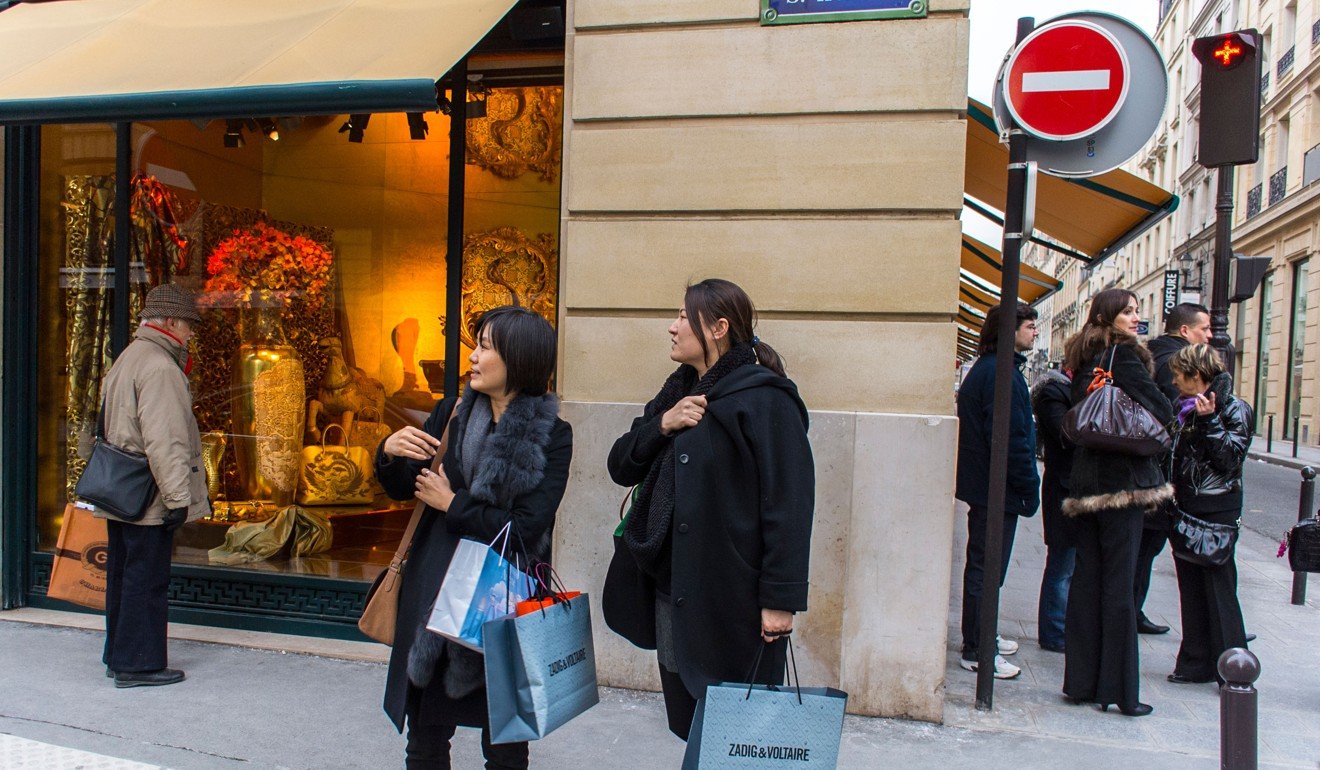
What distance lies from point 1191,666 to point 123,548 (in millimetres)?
5460

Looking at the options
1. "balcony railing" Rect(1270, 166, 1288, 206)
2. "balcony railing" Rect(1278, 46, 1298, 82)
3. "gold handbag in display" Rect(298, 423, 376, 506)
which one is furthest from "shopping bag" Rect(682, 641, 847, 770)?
"balcony railing" Rect(1278, 46, 1298, 82)

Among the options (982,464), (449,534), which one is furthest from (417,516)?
(982,464)

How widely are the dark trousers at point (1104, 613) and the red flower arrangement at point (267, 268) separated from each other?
496 centimetres

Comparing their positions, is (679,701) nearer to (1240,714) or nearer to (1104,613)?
(1240,714)

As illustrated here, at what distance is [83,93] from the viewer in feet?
15.4

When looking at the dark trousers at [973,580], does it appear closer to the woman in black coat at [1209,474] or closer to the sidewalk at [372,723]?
the sidewalk at [372,723]

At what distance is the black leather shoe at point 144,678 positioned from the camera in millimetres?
4684

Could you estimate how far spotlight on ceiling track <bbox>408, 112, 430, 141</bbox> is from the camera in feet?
19.9

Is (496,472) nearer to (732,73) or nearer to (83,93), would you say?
(732,73)

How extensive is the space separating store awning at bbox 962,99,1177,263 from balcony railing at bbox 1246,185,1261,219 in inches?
1018

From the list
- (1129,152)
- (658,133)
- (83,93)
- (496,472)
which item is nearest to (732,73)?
(658,133)

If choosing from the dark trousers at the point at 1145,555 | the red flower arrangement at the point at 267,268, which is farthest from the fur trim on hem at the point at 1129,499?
the red flower arrangement at the point at 267,268

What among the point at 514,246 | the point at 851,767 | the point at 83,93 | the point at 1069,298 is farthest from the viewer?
the point at 1069,298

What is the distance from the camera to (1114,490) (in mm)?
4637
